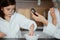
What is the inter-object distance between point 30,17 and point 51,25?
0.13m

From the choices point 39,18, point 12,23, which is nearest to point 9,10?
point 12,23

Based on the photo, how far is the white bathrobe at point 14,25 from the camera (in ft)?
2.79

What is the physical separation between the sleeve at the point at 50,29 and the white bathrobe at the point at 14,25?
65 mm

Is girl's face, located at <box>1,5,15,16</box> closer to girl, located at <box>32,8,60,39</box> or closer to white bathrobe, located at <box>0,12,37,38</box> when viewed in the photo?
white bathrobe, located at <box>0,12,37,38</box>

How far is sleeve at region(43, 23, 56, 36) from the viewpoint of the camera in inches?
33.7

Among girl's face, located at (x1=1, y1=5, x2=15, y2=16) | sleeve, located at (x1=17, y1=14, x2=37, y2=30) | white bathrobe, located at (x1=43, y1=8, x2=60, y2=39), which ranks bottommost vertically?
white bathrobe, located at (x1=43, y1=8, x2=60, y2=39)

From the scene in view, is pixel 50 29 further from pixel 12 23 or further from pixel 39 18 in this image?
pixel 12 23

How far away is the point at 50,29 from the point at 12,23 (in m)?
0.23

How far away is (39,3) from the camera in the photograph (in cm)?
85

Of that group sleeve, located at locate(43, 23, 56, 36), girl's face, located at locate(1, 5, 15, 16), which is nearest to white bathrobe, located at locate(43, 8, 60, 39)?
sleeve, located at locate(43, 23, 56, 36)

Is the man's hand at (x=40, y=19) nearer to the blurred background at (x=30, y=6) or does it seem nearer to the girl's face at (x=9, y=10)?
the blurred background at (x=30, y=6)

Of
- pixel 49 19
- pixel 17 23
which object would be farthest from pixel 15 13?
pixel 49 19

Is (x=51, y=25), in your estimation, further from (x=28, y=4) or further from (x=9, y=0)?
(x=9, y=0)

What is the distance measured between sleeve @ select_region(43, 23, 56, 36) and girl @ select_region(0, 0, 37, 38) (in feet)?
0.21
